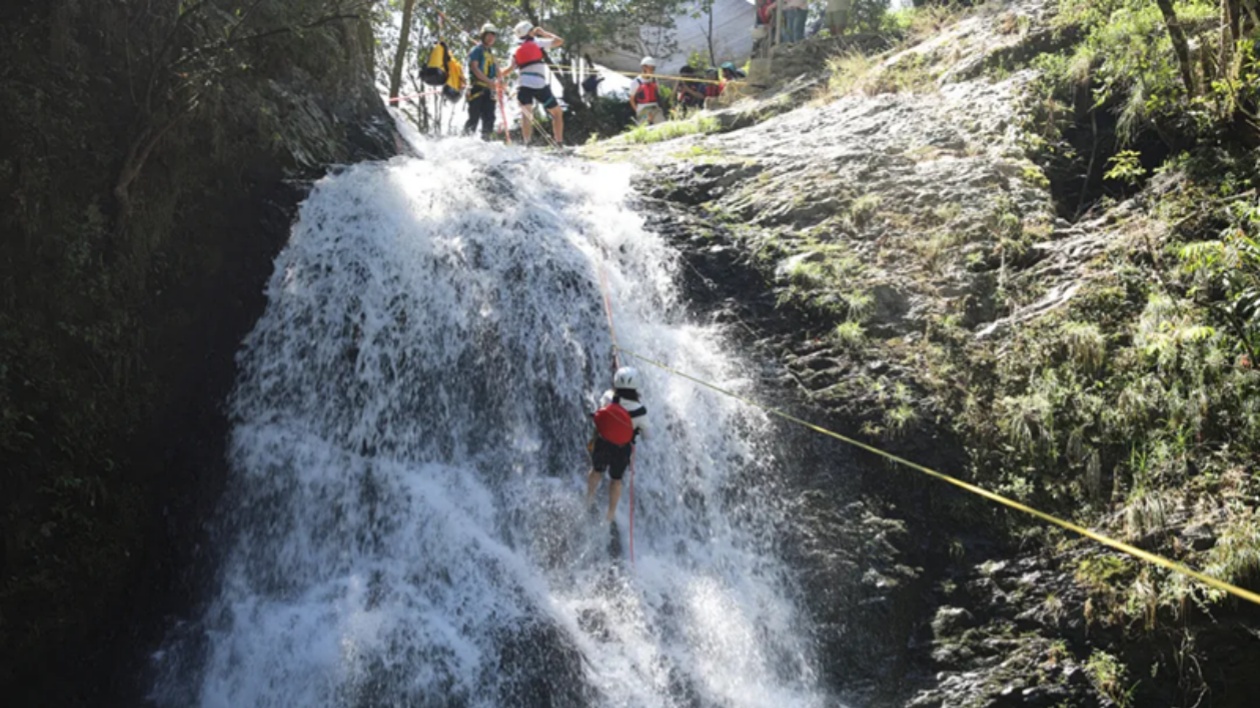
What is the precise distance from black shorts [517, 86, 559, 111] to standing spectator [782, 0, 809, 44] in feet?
22.0

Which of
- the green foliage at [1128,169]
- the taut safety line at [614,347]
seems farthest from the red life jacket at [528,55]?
the green foliage at [1128,169]

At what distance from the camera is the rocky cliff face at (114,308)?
659 centimetres

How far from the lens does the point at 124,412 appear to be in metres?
7.51

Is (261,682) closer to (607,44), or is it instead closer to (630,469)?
(630,469)

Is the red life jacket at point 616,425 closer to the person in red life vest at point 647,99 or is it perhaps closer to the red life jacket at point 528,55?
the red life jacket at point 528,55

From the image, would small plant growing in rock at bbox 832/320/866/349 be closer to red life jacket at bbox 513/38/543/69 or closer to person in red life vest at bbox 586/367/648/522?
person in red life vest at bbox 586/367/648/522

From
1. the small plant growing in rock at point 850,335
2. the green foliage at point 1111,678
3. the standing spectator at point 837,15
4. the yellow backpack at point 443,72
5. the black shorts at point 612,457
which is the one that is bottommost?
the green foliage at point 1111,678

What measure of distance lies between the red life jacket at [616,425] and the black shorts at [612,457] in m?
0.05

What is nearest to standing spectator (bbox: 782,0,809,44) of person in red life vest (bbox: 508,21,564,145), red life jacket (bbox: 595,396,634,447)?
person in red life vest (bbox: 508,21,564,145)

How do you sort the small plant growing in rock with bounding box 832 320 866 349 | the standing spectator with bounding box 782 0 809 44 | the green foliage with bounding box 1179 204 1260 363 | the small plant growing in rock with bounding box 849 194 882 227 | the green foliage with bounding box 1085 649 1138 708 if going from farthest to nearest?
1. the standing spectator with bounding box 782 0 809 44
2. the small plant growing in rock with bounding box 849 194 882 227
3. the small plant growing in rock with bounding box 832 320 866 349
4. the green foliage with bounding box 1179 204 1260 363
5. the green foliage with bounding box 1085 649 1138 708

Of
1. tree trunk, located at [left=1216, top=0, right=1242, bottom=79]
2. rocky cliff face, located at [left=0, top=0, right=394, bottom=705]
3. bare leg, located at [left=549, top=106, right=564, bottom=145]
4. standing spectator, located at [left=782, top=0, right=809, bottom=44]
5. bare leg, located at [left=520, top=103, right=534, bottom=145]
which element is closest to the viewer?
rocky cliff face, located at [left=0, top=0, right=394, bottom=705]

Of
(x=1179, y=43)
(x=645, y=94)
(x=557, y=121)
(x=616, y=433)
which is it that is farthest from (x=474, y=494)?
(x=645, y=94)

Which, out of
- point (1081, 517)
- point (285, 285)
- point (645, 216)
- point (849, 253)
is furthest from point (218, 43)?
point (1081, 517)

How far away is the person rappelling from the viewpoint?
13765 millimetres
